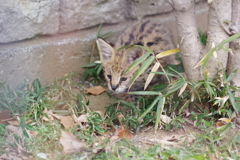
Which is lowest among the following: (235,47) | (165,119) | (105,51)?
(165,119)

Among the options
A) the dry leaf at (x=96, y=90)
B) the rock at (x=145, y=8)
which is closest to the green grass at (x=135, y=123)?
the dry leaf at (x=96, y=90)

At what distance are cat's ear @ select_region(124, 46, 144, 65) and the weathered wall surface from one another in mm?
680

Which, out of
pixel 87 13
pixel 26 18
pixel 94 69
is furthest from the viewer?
pixel 94 69

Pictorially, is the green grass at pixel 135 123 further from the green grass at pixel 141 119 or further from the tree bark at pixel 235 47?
the tree bark at pixel 235 47

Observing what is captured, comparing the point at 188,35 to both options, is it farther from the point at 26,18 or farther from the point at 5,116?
the point at 5,116

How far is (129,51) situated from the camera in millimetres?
3633

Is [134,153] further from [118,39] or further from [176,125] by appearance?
[118,39]

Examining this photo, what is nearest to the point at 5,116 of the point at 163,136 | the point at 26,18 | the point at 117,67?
the point at 26,18

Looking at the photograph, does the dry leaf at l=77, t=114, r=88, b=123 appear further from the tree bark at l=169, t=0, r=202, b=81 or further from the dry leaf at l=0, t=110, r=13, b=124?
the tree bark at l=169, t=0, r=202, b=81

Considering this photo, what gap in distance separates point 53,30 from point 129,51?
96 centimetres

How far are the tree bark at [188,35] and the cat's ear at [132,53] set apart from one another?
60 centimetres

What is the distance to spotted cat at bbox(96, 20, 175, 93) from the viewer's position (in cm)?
378

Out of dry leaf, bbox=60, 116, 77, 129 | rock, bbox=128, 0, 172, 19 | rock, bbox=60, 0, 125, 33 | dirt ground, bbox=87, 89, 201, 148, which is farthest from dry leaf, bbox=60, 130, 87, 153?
rock, bbox=128, 0, 172, 19

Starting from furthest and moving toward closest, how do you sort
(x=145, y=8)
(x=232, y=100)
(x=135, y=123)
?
(x=145, y=8)
(x=135, y=123)
(x=232, y=100)
